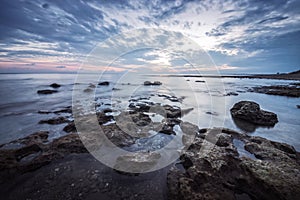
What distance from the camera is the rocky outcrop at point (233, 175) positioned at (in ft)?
10.8

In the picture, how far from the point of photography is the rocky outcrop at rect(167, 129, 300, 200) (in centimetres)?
330

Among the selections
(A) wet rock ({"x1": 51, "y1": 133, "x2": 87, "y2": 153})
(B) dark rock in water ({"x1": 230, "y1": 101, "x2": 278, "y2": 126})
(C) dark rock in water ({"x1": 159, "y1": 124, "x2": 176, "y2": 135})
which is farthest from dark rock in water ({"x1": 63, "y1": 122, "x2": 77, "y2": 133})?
(B) dark rock in water ({"x1": 230, "y1": 101, "x2": 278, "y2": 126})

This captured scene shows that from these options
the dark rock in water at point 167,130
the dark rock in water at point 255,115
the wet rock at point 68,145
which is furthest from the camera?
the dark rock in water at point 255,115

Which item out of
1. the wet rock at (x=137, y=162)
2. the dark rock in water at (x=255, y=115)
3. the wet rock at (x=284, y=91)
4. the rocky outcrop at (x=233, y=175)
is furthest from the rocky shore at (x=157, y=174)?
the wet rock at (x=284, y=91)

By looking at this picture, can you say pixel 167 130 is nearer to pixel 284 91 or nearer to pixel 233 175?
pixel 233 175

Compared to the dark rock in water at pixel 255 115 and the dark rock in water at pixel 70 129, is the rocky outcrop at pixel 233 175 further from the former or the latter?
the dark rock in water at pixel 70 129

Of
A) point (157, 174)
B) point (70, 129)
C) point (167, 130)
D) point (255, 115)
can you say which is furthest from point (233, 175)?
point (70, 129)

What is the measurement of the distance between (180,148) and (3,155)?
240 inches

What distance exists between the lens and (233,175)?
3.94m

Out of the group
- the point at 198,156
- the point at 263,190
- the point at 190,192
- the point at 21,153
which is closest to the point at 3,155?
the point at 21,153

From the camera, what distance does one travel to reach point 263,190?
3367 mm

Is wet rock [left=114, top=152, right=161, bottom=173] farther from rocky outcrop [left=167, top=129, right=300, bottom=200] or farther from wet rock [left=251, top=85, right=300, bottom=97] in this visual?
wet rock [left=251, top=85, right=300, bottom=97]

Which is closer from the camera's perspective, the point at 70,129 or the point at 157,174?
the point at 157,174

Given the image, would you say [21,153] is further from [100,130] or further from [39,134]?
[100,130]
